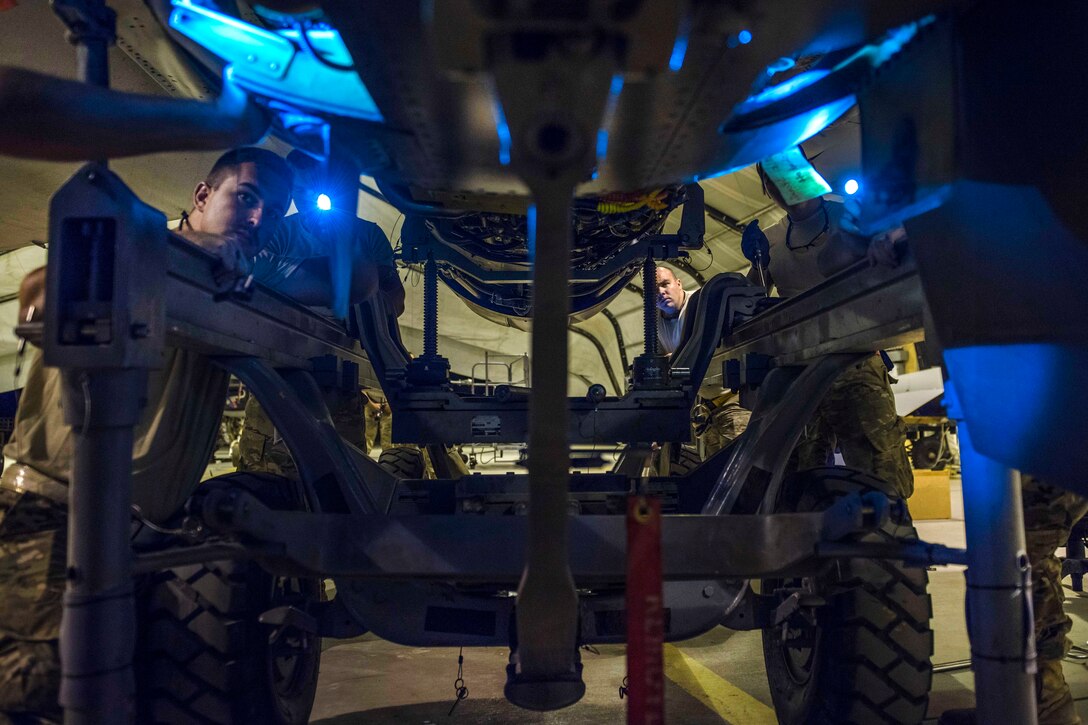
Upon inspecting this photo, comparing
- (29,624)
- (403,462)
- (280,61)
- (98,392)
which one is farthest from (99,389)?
(403,462)

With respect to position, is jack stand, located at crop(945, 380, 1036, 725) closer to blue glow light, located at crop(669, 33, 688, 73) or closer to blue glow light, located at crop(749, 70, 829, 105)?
blue glow light, located at crop(749, 70, 829, 105)

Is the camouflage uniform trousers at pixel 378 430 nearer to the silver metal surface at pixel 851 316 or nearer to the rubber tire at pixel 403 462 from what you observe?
the rubber tire at pixel 403 462

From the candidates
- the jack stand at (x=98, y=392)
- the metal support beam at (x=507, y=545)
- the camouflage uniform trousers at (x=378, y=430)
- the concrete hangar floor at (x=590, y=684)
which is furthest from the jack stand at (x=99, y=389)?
the camouflage uniform trousers at (x=378, y=430)

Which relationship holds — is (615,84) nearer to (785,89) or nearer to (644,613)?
(785,89)

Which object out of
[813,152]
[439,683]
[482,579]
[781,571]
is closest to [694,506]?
[781,571]

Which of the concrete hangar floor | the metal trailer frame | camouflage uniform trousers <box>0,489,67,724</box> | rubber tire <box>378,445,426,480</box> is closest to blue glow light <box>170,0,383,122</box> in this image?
the metal trailer frame

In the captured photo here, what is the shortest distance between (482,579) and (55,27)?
14.3 feet

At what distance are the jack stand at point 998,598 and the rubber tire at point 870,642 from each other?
50 cm

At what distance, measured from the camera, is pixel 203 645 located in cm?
219

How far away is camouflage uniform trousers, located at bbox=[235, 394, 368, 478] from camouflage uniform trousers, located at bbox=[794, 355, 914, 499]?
2.71 metres

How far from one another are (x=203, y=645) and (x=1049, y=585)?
10.5ft

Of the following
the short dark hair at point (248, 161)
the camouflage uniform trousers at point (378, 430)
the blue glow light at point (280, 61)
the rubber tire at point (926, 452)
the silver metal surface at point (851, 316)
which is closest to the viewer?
the blue glow light at point (280, 61)

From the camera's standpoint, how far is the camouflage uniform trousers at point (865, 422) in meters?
4.50

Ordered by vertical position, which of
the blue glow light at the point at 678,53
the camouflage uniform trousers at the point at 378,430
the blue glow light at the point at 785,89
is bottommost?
the camouflage uniform trousers at the point at 378,430
